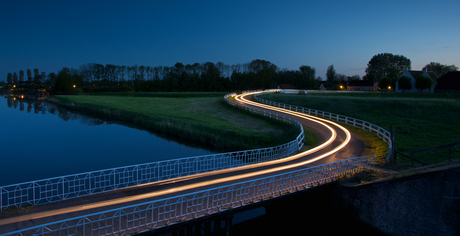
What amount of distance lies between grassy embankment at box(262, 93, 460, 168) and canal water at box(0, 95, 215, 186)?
17303 mm

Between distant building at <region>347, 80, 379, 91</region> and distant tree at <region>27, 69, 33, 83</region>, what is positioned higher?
distant tree at <region>27, 69, 33, 83</region>

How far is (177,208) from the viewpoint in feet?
32.3

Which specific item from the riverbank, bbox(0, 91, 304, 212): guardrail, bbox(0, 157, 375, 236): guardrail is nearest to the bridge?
bbox(0, 157, 375, 236): guardrail

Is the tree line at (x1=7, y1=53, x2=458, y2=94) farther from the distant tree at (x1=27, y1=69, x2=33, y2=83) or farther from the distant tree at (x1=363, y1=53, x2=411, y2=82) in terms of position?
the distant tree at (x1=27, y1=69, x2=33, y2=83)

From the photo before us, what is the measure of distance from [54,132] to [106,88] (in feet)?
294

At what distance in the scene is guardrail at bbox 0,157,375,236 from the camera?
8039 mm

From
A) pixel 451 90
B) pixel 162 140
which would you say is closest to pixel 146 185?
pixel 162 140

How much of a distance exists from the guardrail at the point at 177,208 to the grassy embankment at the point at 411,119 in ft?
23.4

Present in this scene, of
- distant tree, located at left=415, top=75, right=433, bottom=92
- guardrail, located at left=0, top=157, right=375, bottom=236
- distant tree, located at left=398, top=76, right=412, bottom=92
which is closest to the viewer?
guardrail, located at left=0, top=157, right=375, bottom=236

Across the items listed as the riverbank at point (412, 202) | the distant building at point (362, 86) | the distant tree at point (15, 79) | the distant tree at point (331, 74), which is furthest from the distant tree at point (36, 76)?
the riverbank at point (412, 202)

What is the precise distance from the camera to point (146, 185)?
38.7 feet

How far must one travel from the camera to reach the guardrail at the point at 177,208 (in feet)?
26.4

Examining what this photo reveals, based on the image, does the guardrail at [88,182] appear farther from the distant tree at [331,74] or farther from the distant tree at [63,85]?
the distant tree at [331,74]

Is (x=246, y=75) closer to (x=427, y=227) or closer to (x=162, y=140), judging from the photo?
(x=162, y=140)
